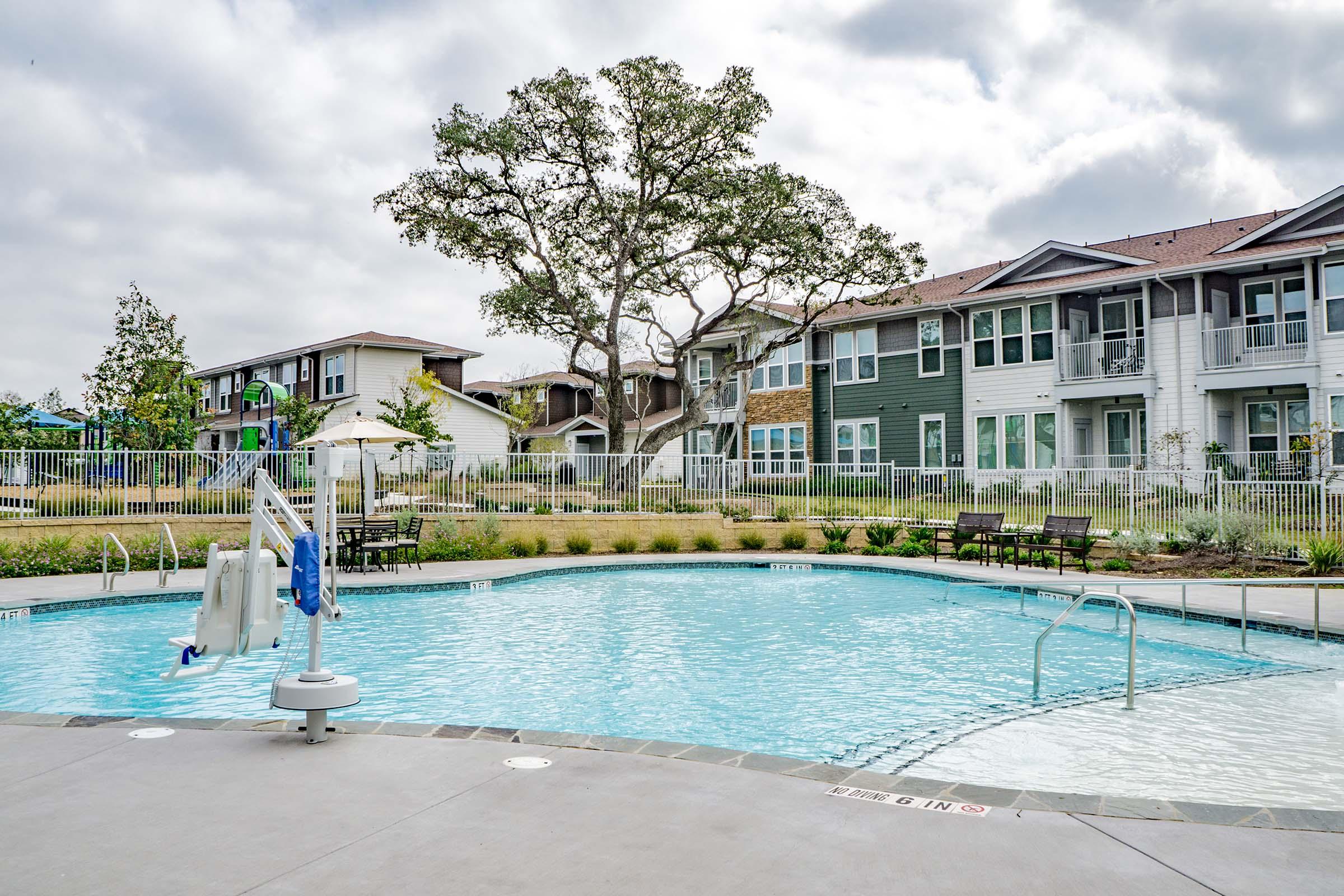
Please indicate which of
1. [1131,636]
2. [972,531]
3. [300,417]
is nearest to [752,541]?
[972,531]

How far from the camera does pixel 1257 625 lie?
11055 mm

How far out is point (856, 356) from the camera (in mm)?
31766

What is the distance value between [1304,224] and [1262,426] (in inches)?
202

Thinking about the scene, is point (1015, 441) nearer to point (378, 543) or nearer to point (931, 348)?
point (931, 348)

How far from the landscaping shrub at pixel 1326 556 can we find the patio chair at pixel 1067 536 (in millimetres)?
3338

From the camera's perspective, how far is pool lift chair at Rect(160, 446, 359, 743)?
523cm

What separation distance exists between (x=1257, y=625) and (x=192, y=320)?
2467 centimetres

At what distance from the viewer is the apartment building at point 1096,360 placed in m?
22.8

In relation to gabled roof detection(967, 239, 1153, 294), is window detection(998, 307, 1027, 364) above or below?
below

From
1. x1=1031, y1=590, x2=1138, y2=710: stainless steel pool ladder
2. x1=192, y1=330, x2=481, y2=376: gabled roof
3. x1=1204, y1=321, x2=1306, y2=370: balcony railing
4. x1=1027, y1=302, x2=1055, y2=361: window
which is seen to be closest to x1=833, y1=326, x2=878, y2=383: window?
x1=1027, y1=302, x2=1055, y2=361: window

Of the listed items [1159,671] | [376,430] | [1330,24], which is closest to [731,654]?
[1159,671]

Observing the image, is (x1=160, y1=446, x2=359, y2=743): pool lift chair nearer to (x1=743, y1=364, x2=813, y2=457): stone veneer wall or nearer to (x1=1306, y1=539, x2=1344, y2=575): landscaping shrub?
(x1=1306, y1=539, x2=1344, y2=575): landscaping shrub

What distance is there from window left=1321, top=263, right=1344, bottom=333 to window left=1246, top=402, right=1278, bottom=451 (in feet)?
7.74

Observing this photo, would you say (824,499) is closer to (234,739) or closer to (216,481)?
(216,481)
